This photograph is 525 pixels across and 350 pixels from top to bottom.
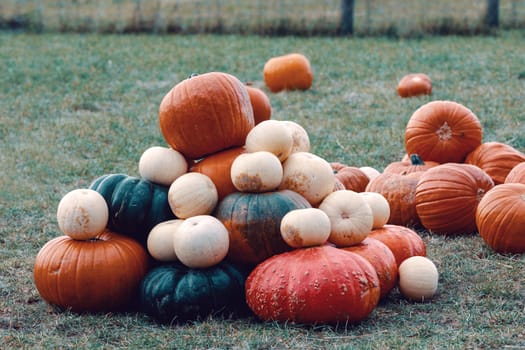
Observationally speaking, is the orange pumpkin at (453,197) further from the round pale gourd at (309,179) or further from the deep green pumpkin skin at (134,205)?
the deep green pumpkin skin at (134,205)

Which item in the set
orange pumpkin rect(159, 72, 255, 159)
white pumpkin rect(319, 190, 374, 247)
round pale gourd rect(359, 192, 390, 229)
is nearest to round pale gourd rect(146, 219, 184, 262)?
orange pumpkin rect(159, 72, 255, 159)

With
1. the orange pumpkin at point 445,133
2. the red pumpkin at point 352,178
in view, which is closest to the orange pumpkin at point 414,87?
the orange pumpkin at point 445,133

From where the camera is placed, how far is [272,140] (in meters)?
4.22

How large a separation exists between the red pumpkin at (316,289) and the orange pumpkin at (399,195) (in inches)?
68.6

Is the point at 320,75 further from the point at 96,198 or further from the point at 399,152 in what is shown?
the point at 96,198

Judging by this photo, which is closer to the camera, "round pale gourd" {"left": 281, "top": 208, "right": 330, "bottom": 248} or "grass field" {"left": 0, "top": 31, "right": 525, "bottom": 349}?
"grass field" {"left": 0, "top": 31, "right": 525, "bottom": 349}

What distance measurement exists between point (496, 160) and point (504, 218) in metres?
1.19

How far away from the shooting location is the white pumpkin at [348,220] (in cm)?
414

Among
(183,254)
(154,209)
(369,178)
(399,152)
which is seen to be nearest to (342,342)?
(183,254)

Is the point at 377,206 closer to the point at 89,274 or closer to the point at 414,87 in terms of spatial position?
the point at 89,274

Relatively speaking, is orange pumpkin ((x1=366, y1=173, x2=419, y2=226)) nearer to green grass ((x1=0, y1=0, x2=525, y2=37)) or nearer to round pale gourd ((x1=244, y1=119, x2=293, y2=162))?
round pale gourd ((x1=244, y1=119, x2=293, y2=162))

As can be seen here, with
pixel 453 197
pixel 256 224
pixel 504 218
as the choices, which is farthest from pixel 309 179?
pixel 453 197

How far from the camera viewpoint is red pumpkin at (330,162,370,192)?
5.73 metres

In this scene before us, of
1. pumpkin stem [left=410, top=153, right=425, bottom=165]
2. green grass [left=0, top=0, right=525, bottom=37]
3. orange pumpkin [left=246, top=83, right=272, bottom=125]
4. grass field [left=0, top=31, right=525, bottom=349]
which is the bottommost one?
grass field [left=0, top=31, right=525, bottom=349]
